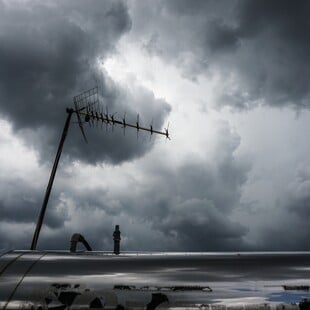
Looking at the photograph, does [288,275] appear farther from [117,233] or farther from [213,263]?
[117,233]

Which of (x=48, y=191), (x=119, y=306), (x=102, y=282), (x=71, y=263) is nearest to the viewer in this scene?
(x=119, y=306)

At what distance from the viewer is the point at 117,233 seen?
1427 centimetres

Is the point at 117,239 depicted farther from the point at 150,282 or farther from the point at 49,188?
the point at 49,188

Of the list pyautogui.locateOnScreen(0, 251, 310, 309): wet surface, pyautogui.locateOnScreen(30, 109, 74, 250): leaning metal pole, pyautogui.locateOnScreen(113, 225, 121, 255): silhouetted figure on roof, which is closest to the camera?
pyautogui.locateOnScreen(0, 251, 310, 309): wet surface

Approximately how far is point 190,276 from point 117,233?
7.89 m

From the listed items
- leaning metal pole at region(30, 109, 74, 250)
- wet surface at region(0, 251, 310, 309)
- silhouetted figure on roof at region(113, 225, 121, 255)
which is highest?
leaning metal pole at region(30, 109, 74, 250)

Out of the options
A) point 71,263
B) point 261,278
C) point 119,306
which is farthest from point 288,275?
point 71,263

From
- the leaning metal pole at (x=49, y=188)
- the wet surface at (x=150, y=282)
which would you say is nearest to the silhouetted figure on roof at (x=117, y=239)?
the leaning metal pole at (x=49, y=188)

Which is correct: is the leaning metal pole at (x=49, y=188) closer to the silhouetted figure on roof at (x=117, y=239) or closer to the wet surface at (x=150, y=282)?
the silhouetted figure on roof at (x=117, y=239)

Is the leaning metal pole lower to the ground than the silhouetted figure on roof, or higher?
higher

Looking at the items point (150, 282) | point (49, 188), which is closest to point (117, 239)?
point (150, 282)

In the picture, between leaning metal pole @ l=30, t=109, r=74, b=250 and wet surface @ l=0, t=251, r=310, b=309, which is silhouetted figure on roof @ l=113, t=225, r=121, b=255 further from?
wet surface @ l=0, t=251, r=310, b=309

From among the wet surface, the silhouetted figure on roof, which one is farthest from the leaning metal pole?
the wet surface

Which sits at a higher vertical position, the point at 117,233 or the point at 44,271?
the point at 117,233
